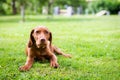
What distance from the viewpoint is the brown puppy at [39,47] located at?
6559mm

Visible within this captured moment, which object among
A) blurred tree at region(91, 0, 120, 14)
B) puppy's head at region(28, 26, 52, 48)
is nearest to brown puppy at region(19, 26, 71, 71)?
puppy's head at region(28, 26, 52, 48)

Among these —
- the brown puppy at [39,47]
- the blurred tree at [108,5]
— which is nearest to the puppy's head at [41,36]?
the brown puppy at [39,47]

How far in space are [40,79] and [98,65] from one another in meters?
1.72

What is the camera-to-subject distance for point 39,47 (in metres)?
6.81

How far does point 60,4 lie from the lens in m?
59.1

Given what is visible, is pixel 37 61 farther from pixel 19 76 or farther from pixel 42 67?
pixel 19 76

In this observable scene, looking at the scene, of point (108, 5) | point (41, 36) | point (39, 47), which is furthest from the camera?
point (108, 5)

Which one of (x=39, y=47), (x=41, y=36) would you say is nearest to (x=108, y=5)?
(x=39, y=47)

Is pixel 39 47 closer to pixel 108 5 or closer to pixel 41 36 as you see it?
pixel 41 36

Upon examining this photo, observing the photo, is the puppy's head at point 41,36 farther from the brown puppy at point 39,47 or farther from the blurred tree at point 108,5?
the blurred tree at point 108,5

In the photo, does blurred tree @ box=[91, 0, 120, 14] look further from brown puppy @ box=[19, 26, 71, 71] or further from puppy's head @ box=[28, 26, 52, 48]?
puppy's head @ box=[28, 26, 52, 48]

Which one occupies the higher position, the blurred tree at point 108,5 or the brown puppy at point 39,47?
the brown puppy at point 39,47

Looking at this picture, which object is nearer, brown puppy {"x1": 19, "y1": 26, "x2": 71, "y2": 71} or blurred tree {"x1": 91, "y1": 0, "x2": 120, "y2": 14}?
brown puppy {"x1": 19, "y1": 26, "x2": 71, "y2": 71}

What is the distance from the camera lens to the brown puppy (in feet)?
21.5
